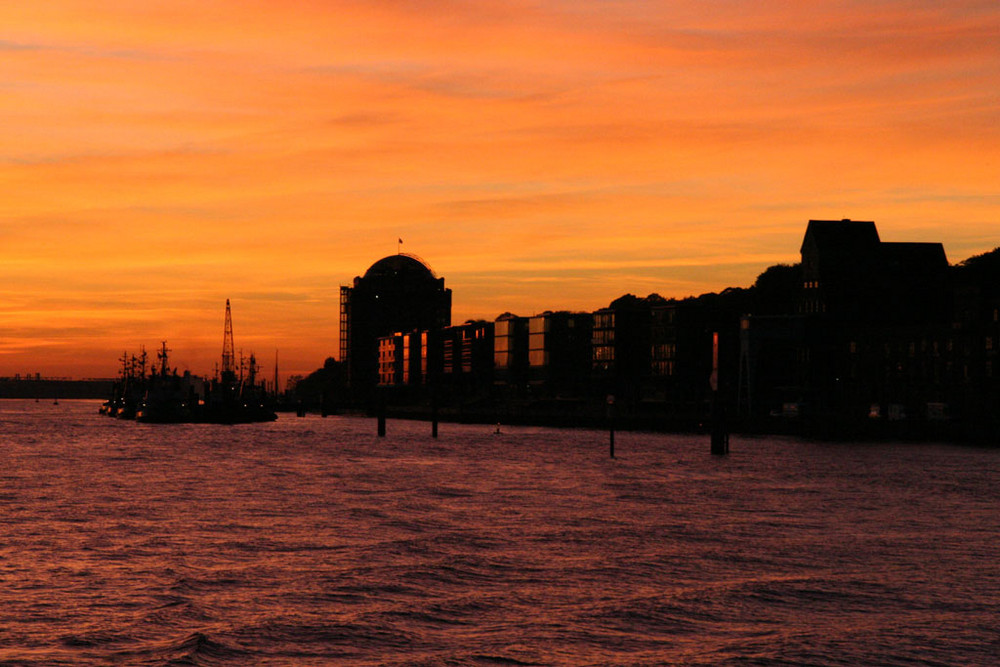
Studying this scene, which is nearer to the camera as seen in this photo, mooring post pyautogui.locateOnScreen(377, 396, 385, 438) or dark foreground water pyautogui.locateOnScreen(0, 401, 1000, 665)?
dark foreground water pyautogui.locateOnScreen(0, 401, 1000, 665)

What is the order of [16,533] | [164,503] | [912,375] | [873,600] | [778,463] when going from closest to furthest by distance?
1. [873,600]
2. [16,533]
3. [164,503]
4. [778,463]
5. [912,375]

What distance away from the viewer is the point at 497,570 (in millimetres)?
38969

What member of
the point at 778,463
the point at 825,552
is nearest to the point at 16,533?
the point at 825,552

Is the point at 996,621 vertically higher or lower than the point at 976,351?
lower

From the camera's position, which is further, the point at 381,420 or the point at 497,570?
the point at 381,420

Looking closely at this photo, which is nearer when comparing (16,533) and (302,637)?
(302,637)

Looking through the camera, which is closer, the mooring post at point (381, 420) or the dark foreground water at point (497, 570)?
the dark foreground water at point (497, 570)

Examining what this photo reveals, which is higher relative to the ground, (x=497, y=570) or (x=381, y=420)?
(x=381, y=420)

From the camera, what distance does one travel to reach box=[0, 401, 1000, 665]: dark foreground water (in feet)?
93.3

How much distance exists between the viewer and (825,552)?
4381 centimetres

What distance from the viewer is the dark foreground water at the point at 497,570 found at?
28438 mm

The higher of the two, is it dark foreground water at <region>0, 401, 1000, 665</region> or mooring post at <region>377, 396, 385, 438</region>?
mooring post at <region>377, 396, 385, 438</region>

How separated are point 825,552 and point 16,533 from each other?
93.8 feet

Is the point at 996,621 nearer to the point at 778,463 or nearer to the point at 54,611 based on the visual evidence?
the point at 54,611
